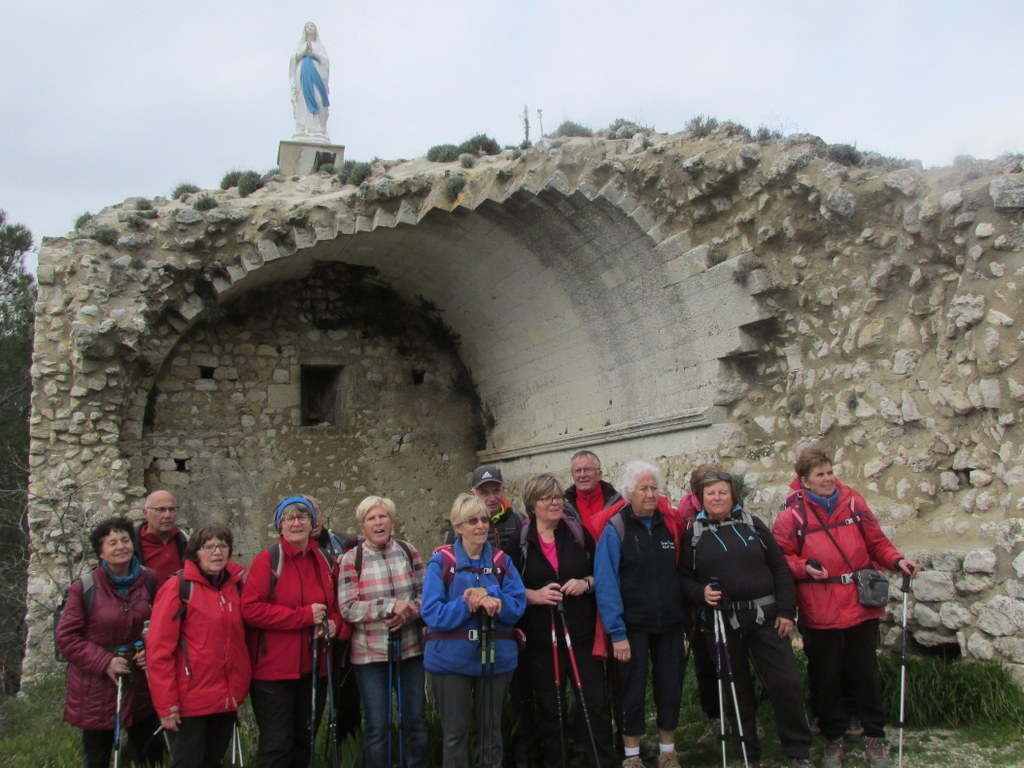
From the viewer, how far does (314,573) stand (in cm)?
446

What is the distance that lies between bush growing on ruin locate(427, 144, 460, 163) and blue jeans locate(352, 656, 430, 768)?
21.5 ft

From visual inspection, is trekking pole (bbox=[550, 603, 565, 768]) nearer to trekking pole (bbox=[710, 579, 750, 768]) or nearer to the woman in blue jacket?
the woman in blue jacket

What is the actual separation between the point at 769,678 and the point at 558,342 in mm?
5432

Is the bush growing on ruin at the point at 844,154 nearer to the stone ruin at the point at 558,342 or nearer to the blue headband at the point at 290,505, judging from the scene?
the stone ruin at the point at 558,342

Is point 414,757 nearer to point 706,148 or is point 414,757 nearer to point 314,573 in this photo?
point 314,573

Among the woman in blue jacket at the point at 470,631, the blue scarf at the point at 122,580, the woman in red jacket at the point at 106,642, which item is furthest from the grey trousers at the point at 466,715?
the blue scarf at the point at 122,580

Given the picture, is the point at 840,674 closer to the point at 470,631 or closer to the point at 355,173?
Result: the point at 470,631

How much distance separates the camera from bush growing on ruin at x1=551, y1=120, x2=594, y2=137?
920cm

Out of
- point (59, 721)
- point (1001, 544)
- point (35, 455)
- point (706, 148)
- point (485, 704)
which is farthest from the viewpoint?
point (35, 455)

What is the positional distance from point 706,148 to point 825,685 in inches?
192

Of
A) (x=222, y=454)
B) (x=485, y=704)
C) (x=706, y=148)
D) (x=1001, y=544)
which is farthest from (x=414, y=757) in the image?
(x=222, y=454)

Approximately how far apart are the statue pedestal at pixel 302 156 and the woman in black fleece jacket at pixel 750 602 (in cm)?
818

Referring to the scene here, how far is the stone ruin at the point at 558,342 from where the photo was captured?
596 cm

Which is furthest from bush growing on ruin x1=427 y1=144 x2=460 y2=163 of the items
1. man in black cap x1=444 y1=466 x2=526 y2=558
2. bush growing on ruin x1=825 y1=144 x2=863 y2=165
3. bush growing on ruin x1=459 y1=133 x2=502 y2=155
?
man in black cap x1=444 y1=466 x2=526 y2=558
